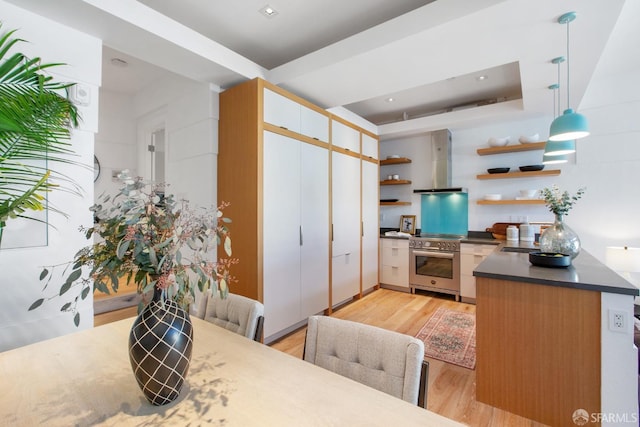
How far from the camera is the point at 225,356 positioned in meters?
1.16

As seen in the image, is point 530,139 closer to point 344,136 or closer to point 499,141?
point 499,141

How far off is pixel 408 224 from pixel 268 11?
382 centimetres

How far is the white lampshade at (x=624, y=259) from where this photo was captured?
9.93 ft

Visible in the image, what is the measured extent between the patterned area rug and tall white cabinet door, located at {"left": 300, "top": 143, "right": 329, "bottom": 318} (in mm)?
1188

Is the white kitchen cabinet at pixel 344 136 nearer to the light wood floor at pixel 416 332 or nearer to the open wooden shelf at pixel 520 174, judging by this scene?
the open wooden shelf at pixel 520 174

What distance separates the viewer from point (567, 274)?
185cm

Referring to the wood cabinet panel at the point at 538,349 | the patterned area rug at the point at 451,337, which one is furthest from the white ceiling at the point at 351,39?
the patterned area rug at the point at 451,337

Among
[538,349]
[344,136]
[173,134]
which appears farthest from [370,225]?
[173,134]

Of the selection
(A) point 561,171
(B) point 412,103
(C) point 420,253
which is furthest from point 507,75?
(C) point 420,253

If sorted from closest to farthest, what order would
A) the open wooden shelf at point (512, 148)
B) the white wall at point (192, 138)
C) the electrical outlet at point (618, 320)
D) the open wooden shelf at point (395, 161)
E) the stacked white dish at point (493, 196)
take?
the electrical outlet at point (618, 320) < the white wall at point (192, 138) < the open wooden shelf at point (512, 148) < the stacked white dish at point (493, 196) < the open wooden shelf at point (395, 161)

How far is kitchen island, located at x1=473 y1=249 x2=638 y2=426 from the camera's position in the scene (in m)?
1.56

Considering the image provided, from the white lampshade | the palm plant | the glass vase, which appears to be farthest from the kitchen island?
the palm plant

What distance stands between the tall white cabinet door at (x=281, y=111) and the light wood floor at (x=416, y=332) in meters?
2.20

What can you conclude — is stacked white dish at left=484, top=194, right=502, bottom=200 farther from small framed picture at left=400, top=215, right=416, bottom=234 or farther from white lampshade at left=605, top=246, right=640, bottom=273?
white lampshade at left=605, top=246, right=640, bottom=273
